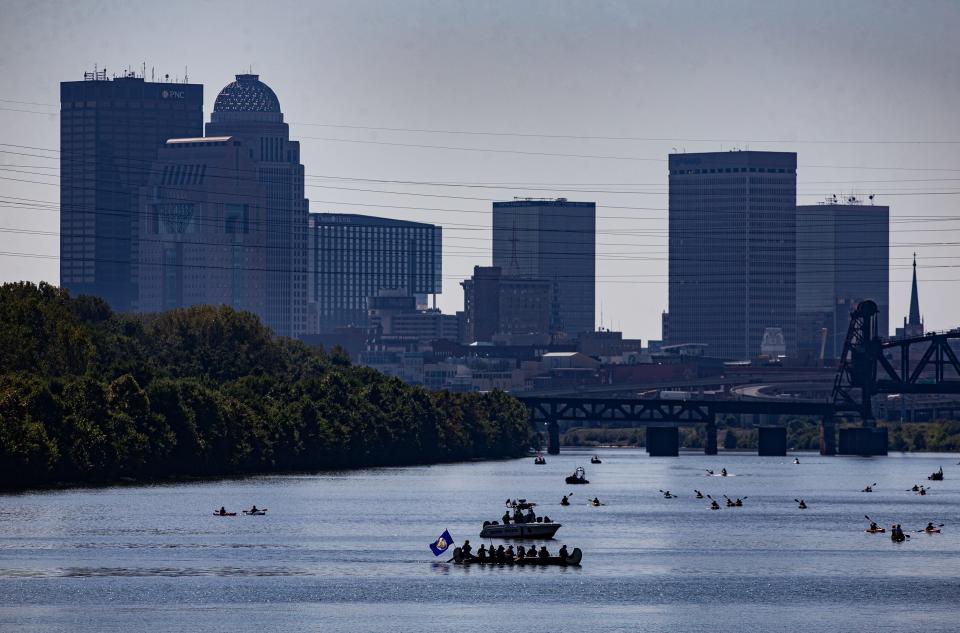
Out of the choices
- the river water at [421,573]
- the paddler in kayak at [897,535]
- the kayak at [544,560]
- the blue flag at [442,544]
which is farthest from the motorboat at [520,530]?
the paddler in kayak at [897,535]

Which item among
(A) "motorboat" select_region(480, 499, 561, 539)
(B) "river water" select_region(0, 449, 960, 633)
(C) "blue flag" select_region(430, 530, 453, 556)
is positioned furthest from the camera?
(A) "motorboat" select_region(480, 499, 561, 539)

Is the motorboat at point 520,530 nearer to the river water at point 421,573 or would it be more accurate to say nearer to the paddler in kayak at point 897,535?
the river water at point 421,573

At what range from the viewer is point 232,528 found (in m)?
156

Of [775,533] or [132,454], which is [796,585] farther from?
[132,454]

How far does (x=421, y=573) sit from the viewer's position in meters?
131

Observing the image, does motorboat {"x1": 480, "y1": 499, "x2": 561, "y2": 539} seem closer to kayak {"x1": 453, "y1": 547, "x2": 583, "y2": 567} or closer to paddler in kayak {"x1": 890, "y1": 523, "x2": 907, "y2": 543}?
kayak {"x1": 453, "y1": 547, "x2": 583, "y2": 567}

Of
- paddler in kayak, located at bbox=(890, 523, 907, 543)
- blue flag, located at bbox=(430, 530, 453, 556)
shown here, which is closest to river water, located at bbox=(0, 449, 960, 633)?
paddler in kayak, located at bbox=(890, 523, 907, 543)

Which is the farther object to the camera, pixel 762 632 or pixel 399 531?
pixel 399 531

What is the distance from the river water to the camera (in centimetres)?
11162

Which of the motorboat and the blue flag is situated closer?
the blue flag

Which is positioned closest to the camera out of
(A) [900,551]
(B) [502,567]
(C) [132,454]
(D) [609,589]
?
(D) [609,589]

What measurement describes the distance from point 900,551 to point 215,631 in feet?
202

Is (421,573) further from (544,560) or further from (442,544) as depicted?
(544,560)

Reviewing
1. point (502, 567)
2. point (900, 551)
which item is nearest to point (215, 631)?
point (502, 567)
